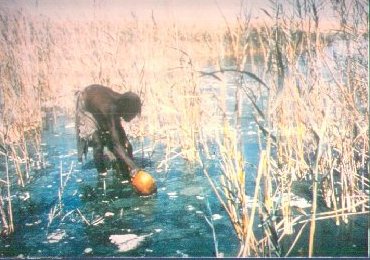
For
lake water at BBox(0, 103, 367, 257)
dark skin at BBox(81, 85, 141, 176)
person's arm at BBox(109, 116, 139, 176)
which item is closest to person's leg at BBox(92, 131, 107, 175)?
dark skin at BBox(81, 85, 141, 176)

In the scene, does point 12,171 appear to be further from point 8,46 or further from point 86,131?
point 8,46

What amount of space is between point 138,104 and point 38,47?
1.04m

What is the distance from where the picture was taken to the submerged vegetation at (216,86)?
2.64 m

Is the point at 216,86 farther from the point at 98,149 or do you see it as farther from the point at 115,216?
the point at 115,216

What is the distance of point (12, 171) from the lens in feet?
11.9

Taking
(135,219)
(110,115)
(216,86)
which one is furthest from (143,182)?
(216,86)

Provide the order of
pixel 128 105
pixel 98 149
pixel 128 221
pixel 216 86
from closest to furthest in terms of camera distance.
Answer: pixel 128 221, pixel 128 105, pixel 98 149, pixel 216 86

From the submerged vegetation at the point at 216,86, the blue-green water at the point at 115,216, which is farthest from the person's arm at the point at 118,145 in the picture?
the submerged vegetation at the point at 216,86

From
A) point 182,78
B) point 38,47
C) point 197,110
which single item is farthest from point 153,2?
point 38,47

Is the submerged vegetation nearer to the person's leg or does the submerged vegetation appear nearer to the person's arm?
the person's leg

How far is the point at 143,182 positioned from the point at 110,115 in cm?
64

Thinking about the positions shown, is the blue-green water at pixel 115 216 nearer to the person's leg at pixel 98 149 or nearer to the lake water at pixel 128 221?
the lake water at pixel 128 221

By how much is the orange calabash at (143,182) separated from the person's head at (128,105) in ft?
1.77

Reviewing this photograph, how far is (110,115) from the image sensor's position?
319cm
